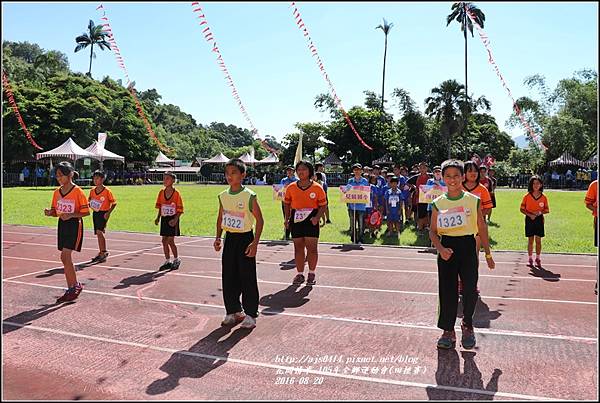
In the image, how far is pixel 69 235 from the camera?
6934 millimetres

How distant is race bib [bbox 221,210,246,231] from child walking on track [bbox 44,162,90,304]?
236 cm

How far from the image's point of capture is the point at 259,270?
9.41 m

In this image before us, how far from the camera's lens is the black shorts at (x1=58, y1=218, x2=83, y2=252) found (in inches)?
272

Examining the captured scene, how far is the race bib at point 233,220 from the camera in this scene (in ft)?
19.2

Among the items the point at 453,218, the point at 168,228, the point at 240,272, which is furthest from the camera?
the point at 168,228

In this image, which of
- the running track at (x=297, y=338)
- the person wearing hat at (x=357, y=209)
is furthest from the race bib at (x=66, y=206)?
the person wearing hat at (x=357, y=209)

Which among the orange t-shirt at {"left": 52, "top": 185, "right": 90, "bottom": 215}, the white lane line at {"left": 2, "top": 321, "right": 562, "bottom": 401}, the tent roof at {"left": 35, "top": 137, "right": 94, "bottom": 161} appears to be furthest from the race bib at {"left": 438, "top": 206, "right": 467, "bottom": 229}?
the tent roof at {"left": 35, "top": 137, "right": 94, "bottom": 161}

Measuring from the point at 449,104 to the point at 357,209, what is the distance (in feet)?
133

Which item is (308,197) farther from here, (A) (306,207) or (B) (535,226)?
(B) (535,226)

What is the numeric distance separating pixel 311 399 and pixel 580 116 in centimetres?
5498

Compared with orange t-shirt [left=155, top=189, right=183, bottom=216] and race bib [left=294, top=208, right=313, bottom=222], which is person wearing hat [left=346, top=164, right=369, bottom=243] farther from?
orange t-shirt [left=155, top=189, right=183, bottom=216]

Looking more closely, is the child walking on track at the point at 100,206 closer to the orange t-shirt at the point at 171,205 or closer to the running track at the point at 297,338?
the running track at the point at 297,338

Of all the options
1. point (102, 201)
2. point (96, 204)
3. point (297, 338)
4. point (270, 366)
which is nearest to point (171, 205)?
point (102, 201)

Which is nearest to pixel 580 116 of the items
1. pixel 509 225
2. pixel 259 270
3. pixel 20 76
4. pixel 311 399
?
pixel 509 225
